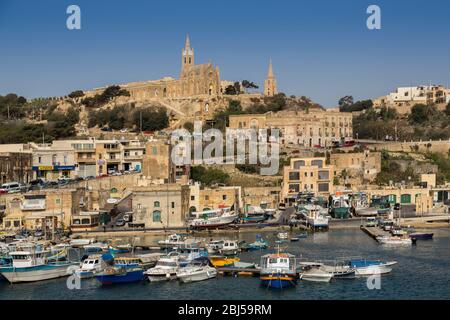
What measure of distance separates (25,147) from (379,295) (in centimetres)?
2277

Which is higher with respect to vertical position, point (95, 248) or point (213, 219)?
point (213, 219)

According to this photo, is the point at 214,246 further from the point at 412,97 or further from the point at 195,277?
the point at 412,97

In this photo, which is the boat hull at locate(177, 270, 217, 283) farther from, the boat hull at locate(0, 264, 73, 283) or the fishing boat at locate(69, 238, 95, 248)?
the fishing boat at locate(69, 238, 95, 248)

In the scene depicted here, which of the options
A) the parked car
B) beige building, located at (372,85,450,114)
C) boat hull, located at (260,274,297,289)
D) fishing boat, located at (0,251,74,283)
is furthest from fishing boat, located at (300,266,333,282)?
beige building, located at (372,85,450,114)

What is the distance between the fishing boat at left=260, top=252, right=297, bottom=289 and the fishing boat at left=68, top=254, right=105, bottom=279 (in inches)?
139

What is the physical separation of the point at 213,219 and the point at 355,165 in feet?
34.1

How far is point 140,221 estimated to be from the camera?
80.7 ft

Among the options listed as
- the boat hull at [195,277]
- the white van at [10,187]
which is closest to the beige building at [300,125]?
the white van at [10,187]

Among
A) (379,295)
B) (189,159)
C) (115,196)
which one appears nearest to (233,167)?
(189,159)

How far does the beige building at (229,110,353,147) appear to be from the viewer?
130 ft

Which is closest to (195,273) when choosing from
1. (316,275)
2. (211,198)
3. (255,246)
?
(316,275)

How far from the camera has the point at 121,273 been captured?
53.1 feet
